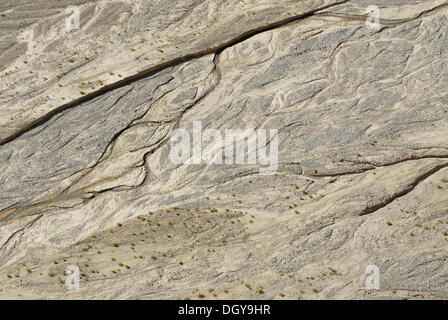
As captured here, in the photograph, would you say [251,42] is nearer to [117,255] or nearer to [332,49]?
[332,49]

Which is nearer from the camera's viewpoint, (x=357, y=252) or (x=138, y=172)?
(x=357, y=252)

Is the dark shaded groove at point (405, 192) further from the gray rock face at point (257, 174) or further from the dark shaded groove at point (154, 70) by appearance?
the dark shaded groove at point (154, 70)

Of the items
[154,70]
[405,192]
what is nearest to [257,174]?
[405,192]

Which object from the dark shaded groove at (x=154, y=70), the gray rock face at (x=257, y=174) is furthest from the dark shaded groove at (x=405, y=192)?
the dark shaded groove at (x=154, y=70)

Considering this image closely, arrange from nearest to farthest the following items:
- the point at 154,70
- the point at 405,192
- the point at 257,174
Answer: the point at 405,192 → the point at 257,174 → the point at 154,70

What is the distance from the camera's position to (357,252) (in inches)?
424

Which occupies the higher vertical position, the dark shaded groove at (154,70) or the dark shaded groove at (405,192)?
the dark shaded groove at (154,70)

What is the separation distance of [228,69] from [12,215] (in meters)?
6.71

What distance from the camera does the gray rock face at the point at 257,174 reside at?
35.4 ft

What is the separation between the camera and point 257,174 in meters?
11.2

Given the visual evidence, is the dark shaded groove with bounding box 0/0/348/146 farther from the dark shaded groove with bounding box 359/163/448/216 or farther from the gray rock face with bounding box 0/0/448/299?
the dark shaded groove with bounding box 359/163/448/216

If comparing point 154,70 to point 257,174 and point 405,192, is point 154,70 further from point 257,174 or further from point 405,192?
point 405,192

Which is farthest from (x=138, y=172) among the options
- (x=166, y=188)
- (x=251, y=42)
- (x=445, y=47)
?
(x=445, y=47)

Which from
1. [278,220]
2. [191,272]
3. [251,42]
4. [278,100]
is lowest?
[191,272]
